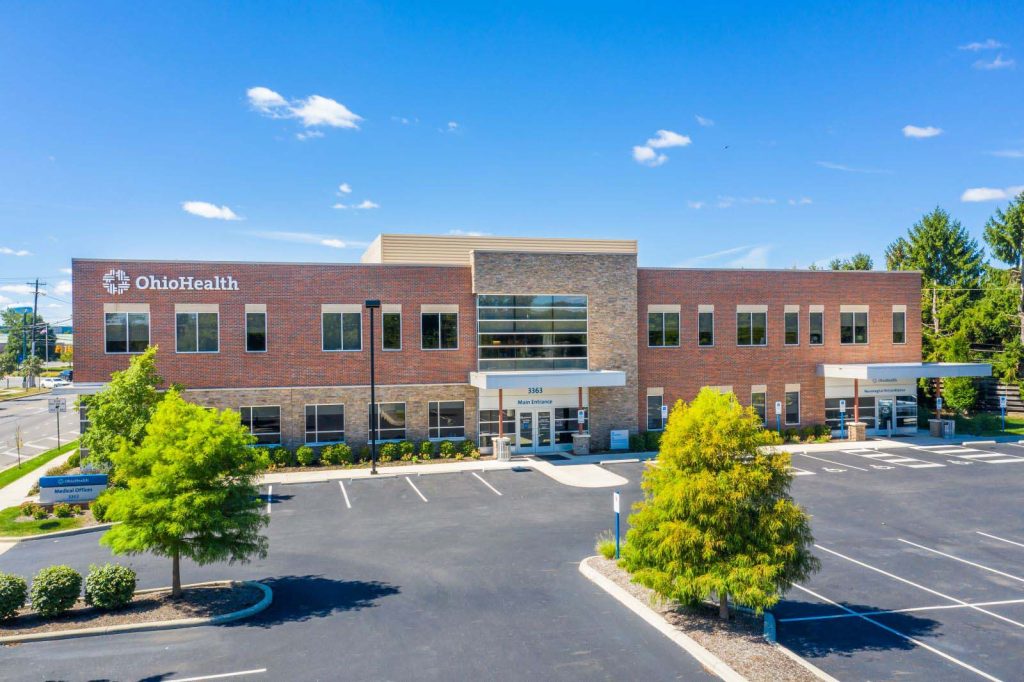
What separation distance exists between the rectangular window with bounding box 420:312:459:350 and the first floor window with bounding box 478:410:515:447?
372cm

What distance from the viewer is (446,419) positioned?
33250mm

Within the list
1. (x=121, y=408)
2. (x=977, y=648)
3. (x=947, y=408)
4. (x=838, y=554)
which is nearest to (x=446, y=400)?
(x=121, y=408)

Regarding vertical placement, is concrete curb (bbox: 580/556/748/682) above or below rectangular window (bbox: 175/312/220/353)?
below

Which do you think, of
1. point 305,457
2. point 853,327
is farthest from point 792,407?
point 305,457

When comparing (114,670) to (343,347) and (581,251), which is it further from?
(581,251)

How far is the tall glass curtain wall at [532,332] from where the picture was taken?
111 feet

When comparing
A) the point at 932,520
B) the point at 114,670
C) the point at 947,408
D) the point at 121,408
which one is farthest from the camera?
the point at 947,408

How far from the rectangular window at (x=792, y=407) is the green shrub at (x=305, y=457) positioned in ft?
81.8

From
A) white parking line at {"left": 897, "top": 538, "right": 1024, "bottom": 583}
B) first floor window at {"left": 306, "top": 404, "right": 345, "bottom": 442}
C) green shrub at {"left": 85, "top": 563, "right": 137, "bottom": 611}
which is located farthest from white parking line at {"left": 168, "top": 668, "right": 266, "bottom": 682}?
first floor window at {"left": 306, "top": 404, "right": 345, "bottom": 442}

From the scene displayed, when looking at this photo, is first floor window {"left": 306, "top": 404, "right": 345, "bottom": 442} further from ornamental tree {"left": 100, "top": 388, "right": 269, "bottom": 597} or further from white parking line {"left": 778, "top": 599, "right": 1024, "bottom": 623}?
white parking line {"left": 778, "top": 599, "right": 1024, "bottom": 623}

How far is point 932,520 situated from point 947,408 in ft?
94.4

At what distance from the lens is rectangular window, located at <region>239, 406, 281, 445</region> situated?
30.9 m

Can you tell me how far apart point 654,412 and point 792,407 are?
8.23 metres

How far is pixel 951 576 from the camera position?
1574 cm
